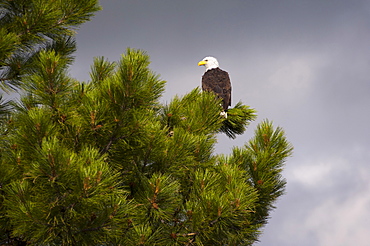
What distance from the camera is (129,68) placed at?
5.09 m

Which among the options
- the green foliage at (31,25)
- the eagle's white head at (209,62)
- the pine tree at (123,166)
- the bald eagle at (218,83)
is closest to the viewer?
the pine tree at (123,166)

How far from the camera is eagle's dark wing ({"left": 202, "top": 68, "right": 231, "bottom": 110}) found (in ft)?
34.7

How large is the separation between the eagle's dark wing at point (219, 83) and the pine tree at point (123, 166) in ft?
11.7

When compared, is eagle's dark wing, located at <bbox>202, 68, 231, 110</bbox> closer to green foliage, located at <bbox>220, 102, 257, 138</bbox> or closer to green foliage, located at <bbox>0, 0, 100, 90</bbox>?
green foliage, located at <bbox>220, 102, 257, 138</bbox>

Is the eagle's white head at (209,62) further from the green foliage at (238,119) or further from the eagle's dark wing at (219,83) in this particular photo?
the green foliage at (238,119)

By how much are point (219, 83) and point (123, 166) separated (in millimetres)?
5200

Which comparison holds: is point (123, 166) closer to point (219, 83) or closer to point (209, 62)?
point (219, 83)

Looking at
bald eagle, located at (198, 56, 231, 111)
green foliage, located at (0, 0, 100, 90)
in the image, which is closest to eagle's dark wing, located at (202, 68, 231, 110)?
bald eagle, located at (198, 56, 231, 111)

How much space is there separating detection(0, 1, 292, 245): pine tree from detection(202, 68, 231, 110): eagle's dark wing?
3.56m

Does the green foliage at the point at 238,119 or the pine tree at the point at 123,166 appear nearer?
the pine tree at the point at 123,166

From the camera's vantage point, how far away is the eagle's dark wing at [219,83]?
10.6 m

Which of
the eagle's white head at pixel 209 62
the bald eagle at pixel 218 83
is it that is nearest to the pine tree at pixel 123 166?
the bald eagle at pixel 218 83

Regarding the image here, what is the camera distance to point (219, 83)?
10.8m

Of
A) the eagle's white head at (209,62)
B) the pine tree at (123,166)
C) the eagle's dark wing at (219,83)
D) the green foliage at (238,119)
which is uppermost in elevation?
Result: the eagle's white head at (209,62)
